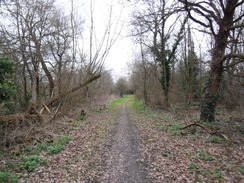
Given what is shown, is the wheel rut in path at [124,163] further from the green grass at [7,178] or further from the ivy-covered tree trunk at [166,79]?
the ivy-covered tree trunk at [166,79]

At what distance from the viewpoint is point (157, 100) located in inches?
849

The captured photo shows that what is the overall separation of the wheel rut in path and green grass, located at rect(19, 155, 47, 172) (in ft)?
7.52

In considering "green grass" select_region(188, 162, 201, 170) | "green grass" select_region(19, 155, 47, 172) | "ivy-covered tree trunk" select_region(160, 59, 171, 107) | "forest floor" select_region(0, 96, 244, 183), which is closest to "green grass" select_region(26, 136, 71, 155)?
"forest floor" select_region(0, 96, 244, 183)

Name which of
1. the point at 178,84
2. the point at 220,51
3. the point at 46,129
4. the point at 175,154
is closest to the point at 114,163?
the point at 175,154

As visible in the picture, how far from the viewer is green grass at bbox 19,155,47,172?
18.2 feet

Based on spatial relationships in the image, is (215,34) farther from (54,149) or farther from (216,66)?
(54,149)

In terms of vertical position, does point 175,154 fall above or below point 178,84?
below

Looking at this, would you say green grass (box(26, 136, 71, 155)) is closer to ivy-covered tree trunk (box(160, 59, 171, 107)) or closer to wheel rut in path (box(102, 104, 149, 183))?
wheel rut in path (box(102, 104, 149, 183))

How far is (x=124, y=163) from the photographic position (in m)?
6.14

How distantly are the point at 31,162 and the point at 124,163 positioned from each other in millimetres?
3121

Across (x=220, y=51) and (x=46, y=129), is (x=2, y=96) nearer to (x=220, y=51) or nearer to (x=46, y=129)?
(x=46, y=129)

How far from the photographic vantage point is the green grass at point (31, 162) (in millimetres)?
5539

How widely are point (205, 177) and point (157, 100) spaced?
16.8 metres

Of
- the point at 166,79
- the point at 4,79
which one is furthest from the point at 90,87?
the point at 4,79
